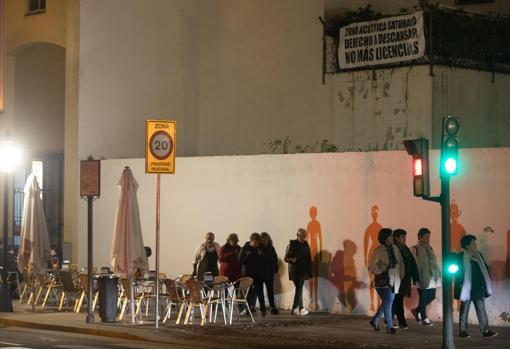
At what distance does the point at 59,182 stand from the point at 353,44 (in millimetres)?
10183

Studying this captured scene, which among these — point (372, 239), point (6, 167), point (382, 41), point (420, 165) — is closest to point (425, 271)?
point (372, 239)

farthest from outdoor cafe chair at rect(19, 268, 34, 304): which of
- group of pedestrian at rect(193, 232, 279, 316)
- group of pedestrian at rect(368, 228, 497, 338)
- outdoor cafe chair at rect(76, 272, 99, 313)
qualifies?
group of pedestrian at rect(368, 228, 497, 338)

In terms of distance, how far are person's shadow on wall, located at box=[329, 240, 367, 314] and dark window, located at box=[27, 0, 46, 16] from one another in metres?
12.9

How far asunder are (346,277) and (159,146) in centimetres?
484

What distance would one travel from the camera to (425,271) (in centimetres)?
2114

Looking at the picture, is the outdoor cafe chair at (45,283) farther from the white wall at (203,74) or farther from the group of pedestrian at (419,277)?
the group of pedestrian at (419,277)

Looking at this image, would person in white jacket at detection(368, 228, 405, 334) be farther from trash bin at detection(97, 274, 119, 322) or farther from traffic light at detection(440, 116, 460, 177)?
trash bin at detection(97, 274, 119, 322)

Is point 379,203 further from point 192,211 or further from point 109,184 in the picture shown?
point 109,184

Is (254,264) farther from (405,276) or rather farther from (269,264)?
(405,276)

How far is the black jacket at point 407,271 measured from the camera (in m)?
20.8

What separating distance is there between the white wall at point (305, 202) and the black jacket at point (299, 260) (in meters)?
0.62

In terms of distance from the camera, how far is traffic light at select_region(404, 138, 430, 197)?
16797mm

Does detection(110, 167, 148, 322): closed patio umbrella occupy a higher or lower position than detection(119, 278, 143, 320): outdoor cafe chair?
higher

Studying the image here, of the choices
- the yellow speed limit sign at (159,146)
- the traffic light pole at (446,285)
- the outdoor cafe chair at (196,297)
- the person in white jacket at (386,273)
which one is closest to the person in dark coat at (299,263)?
the outdoor cafe chair at (196,297)
